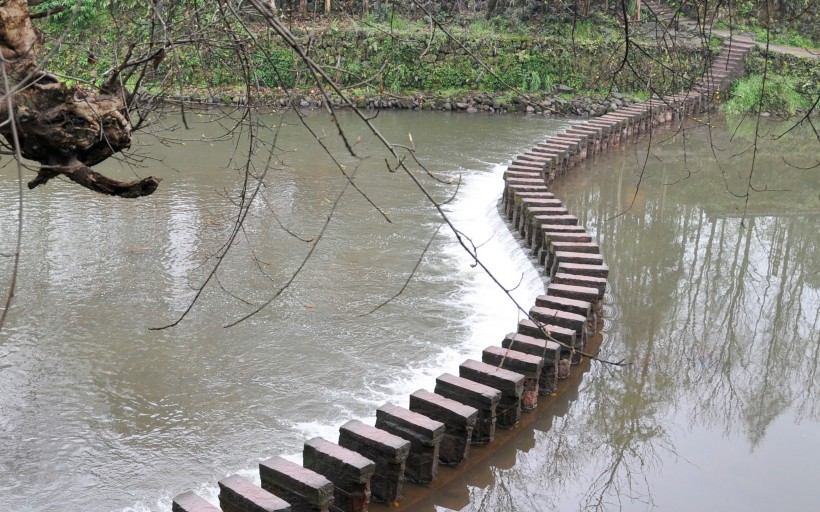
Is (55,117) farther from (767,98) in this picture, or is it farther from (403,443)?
(767,98)

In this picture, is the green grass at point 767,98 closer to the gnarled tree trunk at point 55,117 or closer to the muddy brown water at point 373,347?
the muddy brown water at point 373,347

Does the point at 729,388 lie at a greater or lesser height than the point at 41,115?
lesser

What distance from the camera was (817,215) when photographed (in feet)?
47.1

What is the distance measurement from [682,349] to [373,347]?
10.3 ft

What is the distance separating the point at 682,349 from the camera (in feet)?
28.5

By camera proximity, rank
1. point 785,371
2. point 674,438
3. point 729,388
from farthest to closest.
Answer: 1. point 785,371
2. point 729,388
3. point 674,438

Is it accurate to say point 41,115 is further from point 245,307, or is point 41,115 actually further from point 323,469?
point 245,307

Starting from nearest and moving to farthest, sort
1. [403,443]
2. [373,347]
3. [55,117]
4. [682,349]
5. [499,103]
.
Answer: [55,117]
[403,443]
[373,347]
[682,349]
[499,103]

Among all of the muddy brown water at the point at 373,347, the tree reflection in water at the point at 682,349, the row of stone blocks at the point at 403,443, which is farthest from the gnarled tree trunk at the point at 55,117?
the tree reflection in water at the point at 682,349

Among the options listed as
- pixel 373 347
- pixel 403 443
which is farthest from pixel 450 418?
pixel 373 347

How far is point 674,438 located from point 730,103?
793 inches

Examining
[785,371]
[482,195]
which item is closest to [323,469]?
[785,371]

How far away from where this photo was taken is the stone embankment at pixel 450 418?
5090 mm

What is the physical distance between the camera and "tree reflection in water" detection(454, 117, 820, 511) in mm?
6309
